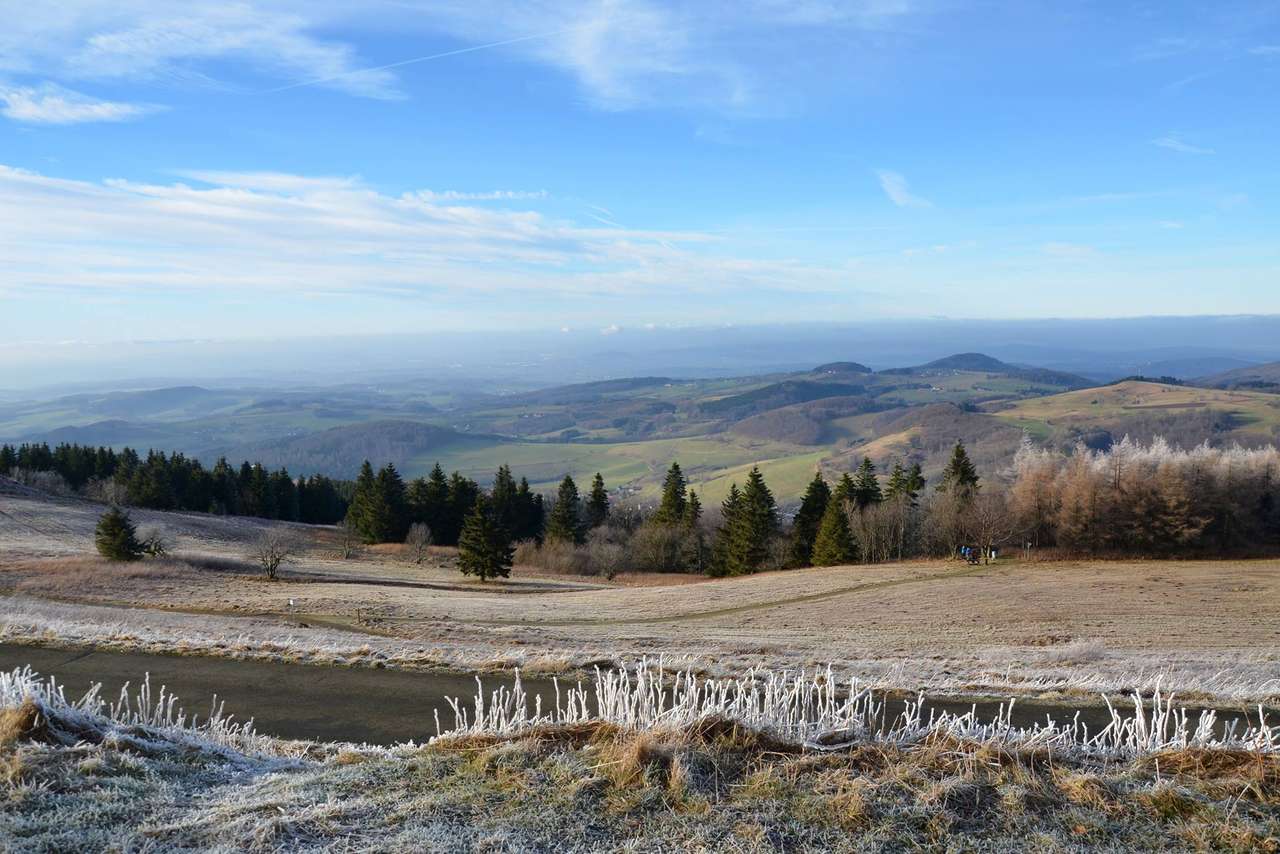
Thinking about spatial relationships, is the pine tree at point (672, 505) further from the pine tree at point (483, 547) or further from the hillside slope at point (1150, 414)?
the hillside slope at point (1150, 414)

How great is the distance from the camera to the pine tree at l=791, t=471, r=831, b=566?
5109 centimetres

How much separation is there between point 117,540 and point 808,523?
42.1 metres

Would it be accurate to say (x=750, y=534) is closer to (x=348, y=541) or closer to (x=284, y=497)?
(x=348, y=541)

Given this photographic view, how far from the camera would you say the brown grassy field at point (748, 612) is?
13719mm

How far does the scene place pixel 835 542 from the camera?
47.7 metres

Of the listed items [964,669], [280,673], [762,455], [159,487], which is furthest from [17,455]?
[762,455]

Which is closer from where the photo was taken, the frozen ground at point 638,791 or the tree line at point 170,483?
the frozen ground at point 638,791

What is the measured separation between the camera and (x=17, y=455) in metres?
66.7

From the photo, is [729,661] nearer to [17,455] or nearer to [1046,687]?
[1046,687]

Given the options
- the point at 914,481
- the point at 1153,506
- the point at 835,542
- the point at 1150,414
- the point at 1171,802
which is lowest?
the point at 835,542

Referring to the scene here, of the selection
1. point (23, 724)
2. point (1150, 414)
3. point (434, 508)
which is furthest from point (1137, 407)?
point (23, 724)

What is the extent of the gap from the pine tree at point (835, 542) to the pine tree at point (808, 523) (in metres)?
2.37

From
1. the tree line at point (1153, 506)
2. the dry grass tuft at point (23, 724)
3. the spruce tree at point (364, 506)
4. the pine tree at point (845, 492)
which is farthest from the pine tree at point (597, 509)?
the dry grass tuft at point (23, 724)

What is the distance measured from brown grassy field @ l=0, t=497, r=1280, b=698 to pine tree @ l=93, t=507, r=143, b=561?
1.12m
